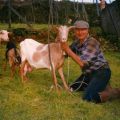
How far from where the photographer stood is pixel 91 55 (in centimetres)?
817

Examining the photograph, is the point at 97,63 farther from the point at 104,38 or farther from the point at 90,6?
the point at 90,6

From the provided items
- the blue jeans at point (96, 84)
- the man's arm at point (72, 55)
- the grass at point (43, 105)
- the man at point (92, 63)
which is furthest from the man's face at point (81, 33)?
the grass at point (43, 105)

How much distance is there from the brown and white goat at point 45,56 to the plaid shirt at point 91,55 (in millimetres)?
400

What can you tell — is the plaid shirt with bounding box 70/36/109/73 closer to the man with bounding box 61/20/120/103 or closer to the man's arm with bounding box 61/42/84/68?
the man with bounding box 61/20/120/103

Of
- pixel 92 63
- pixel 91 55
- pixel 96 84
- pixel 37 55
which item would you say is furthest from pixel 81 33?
pixel 37 55

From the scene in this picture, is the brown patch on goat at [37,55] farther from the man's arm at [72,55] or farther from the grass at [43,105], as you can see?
the man's arm at [72,55]

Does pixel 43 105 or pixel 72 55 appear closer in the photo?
pixel 43 105

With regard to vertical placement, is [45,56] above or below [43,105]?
above

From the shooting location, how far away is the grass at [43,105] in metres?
6.82

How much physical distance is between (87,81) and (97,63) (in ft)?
2.80

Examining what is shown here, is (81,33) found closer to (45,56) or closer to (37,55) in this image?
(45,56)

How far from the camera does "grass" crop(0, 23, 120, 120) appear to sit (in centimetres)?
682

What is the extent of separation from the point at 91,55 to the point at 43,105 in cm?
132

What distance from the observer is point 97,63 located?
8.30 m
